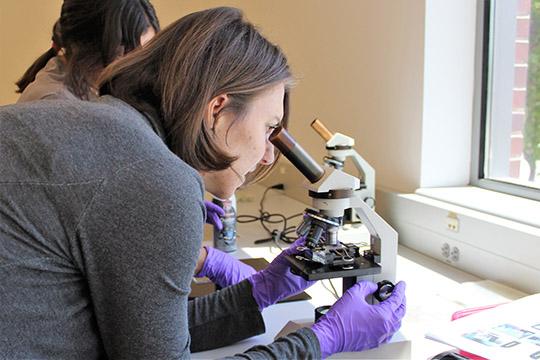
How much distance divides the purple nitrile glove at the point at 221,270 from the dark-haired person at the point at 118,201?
529mm

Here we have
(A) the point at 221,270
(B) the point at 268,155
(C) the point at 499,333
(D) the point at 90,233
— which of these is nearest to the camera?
(D) the point at 90,233

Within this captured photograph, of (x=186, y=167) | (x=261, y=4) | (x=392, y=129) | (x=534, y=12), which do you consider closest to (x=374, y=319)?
(x=186, y=167)

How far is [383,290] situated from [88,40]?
119cm

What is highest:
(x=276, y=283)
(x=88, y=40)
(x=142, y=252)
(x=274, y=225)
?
(x=88, y=40)

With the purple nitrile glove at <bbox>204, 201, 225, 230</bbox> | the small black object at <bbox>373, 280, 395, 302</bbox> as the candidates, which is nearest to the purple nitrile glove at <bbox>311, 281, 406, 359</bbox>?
the small black object at <bbox>373, 280, 395, 302</bbox>

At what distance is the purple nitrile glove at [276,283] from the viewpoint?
1205mm

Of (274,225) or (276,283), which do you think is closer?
(276,283)

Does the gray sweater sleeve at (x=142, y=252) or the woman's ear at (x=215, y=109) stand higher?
the woman's ear at (x=215, y=109)

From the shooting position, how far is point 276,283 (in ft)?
4.00

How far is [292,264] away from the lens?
1110 mm

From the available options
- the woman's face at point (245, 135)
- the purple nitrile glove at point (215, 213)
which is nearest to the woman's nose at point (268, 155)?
the woman's face at point (245, 135)

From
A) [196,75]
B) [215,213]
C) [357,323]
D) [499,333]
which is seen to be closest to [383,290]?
[357,323]

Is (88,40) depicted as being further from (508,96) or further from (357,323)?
(508,96)

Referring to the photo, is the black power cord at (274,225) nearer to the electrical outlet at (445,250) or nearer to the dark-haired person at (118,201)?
the electrical outlet at (445,250)
